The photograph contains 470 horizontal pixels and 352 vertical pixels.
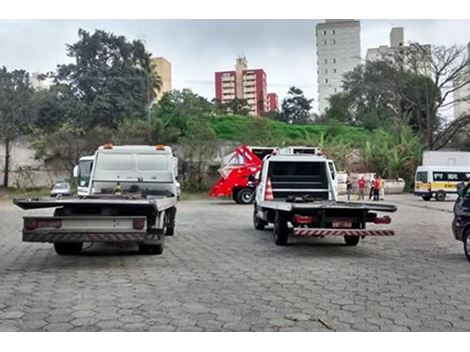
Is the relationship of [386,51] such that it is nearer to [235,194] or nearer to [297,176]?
[235,194]

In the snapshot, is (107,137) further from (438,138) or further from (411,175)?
(438,138)

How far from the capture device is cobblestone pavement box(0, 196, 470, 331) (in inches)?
189

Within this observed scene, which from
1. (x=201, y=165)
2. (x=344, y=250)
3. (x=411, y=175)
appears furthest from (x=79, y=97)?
(x=344, y=250)

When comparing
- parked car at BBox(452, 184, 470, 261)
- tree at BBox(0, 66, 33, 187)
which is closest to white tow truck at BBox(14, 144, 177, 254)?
parked car at BBox(452, 184, 470, 261)

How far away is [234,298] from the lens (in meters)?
5.73

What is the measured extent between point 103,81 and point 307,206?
1273 inches

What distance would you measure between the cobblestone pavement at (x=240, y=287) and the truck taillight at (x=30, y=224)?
61 cm

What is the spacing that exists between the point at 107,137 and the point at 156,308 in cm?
3039

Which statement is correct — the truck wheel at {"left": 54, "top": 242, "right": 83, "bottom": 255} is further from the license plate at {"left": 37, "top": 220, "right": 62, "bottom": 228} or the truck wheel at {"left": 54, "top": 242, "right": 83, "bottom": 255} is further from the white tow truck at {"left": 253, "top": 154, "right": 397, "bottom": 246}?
the white tow truck at {"left": 253, "top": 154, "right": 397, "bottom": 246}

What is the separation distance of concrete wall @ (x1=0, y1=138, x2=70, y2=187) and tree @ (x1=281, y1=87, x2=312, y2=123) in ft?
100

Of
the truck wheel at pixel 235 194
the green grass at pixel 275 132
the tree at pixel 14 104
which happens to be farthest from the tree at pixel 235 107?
the truck wheel at pixel 235 194

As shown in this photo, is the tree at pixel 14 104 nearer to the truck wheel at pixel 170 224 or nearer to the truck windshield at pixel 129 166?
the truck wheel at pixel 170 224

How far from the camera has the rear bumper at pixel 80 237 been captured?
740cm

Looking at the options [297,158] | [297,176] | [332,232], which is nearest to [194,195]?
[297,176]
